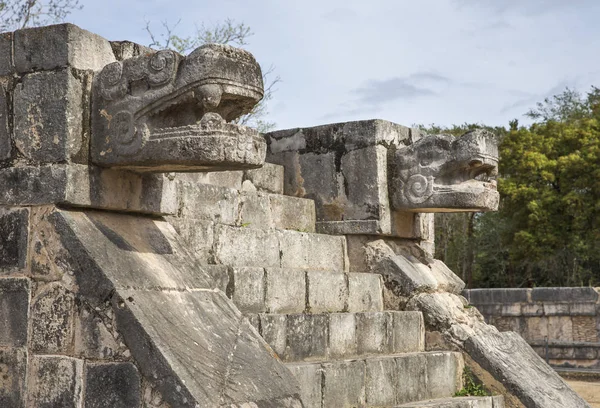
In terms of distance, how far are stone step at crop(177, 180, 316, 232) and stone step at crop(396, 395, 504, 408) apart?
1790mm

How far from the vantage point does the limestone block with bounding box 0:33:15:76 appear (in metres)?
5.04

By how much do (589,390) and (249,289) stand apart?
9377 mm

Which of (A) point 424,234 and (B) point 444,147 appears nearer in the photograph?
(B) point 444,147

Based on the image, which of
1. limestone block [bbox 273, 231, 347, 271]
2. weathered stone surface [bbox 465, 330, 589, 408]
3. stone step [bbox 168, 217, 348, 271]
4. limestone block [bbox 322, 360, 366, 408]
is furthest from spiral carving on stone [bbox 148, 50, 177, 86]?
weathered stone surface [bbox 465, 330, 589, 408]

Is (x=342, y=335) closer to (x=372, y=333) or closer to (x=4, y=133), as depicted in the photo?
(x=372, y=333)

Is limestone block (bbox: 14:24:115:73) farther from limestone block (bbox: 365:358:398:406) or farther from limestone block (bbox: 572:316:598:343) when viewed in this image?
limestone block (bbox: 572:316:598:343)

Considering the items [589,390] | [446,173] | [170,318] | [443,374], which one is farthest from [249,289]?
[589,390]

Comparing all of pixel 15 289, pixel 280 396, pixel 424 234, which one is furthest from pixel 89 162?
pixel 424 234

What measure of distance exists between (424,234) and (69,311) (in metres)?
4.72

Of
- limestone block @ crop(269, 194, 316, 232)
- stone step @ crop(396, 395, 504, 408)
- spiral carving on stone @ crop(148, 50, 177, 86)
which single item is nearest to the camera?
spiral carving on stone @ crop(148, 50, 177, 86)

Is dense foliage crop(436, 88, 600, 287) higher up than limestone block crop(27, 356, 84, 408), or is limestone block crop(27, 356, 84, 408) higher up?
dense foliage crop(436, 88, 600, 287)

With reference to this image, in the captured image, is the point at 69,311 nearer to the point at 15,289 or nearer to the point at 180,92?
the point at 15,289

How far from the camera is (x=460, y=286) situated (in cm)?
862

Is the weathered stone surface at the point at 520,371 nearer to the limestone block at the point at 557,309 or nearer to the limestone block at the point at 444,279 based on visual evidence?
the limestone block at the point at 444,279
